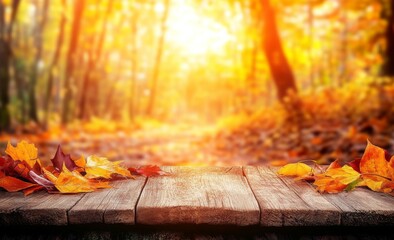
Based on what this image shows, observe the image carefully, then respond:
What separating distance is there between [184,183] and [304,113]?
822cm

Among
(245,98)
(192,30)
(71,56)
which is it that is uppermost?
(192,30)

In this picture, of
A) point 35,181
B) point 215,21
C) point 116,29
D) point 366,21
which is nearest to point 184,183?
point 35,181

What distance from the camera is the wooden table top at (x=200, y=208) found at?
5.33 ft

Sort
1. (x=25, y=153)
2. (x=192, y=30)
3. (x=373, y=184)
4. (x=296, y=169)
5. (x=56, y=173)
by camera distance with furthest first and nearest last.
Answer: (x=192, y=30) < (x=296, y=169) < (x=56, y=173) < (x=25, y=153) < (x=373, y=184)

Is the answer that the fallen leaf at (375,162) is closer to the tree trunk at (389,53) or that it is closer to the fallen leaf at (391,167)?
the fallen leaf at (391,167)

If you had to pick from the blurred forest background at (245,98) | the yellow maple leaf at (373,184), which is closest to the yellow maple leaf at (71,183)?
the yellow maple leaf at (373,184)

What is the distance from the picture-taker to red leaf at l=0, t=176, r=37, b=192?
77.4 inches

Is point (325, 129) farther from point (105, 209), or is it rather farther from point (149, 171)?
point (105, 209)

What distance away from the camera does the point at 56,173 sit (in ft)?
7.43

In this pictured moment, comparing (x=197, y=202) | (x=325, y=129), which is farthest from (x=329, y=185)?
(x=325, y=129)

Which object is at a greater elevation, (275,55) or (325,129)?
(275,55)

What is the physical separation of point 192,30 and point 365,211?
36.7 meters

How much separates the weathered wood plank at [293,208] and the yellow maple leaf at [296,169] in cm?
32

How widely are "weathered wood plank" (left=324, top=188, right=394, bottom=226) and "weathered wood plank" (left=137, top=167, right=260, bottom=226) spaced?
32 centimetres
